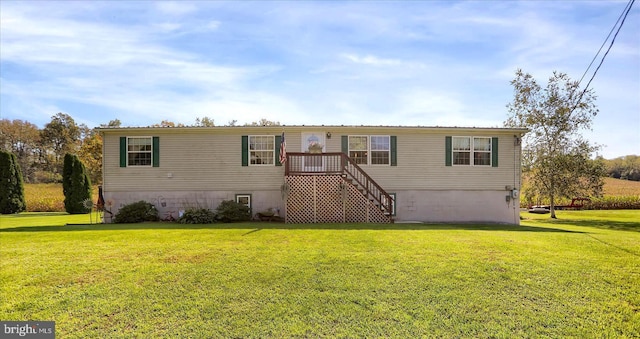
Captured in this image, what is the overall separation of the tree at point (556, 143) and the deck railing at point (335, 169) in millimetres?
12405

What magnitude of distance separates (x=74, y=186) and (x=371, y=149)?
19.7 metres

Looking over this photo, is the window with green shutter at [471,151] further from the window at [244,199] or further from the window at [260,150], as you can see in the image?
the window at [244,199]

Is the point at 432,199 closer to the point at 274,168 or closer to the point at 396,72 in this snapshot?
the point at 396,72

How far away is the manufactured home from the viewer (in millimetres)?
14750

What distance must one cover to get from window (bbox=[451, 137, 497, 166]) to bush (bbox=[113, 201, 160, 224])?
1227 cm

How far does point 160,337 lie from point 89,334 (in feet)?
2.91

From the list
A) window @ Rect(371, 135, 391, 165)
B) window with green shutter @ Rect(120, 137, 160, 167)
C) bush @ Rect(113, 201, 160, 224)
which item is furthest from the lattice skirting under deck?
window with green shutter @ Rect(120, 137, 160, 167)

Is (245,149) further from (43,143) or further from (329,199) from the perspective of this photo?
(43,143)

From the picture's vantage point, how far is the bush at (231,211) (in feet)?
44.7

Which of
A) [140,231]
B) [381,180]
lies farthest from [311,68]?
[140,231]

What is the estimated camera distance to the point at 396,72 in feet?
48.6

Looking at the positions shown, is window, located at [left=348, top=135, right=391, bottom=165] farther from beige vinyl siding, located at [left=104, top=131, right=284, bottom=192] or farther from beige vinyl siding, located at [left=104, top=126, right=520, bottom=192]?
beige vinyl siding, located at [left=104, top=131, right=284, bottom=192]

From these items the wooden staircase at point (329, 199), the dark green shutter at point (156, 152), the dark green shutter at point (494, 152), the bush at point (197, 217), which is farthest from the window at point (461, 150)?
the dark green shutter at point (156, 152)

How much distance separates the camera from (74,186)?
922 inches
